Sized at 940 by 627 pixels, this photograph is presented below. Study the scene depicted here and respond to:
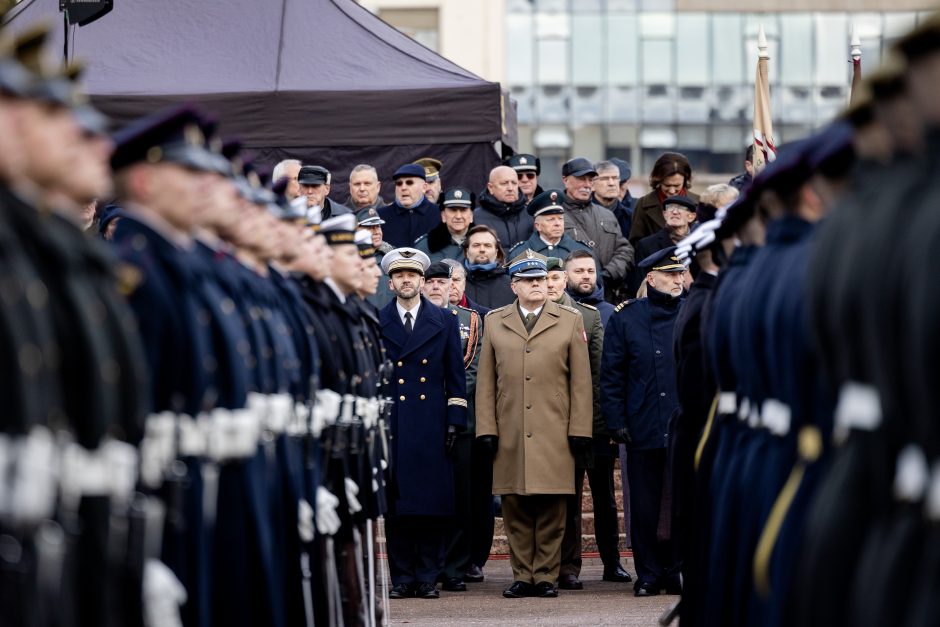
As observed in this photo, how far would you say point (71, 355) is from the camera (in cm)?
491

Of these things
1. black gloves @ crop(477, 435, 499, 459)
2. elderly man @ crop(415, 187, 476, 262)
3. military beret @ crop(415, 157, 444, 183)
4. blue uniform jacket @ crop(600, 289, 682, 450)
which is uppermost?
military beret @ crop(415, 157, 444, 183)

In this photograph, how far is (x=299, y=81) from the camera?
1535cm

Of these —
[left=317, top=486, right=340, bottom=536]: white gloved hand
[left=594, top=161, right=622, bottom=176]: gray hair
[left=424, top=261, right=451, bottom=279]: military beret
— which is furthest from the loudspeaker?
[left=317, top=486, right=340, bottom=536]: white gloved hand

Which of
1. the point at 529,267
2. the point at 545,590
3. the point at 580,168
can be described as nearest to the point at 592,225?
the point at 580,168

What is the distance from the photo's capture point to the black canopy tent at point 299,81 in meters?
15.1

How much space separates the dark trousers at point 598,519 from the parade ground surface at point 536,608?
19 cm

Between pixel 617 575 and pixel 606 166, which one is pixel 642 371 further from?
pixel 606 166

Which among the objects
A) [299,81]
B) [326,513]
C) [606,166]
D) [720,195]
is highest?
[299,81]

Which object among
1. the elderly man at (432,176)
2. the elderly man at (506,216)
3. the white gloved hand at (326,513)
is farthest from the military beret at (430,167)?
the white gloved hand at (326,513)

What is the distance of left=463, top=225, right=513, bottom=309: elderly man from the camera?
13.8m

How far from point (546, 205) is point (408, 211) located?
4.26 feet

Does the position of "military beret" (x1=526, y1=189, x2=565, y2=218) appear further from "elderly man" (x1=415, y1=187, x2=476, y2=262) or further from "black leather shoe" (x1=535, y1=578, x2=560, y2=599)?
"black leather shoe" (x1=535, y1=578, x2=560, y2=599)

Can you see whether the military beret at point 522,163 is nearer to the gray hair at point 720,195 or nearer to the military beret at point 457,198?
the military beret at point 457,198

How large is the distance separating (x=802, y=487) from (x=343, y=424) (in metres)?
3.30
